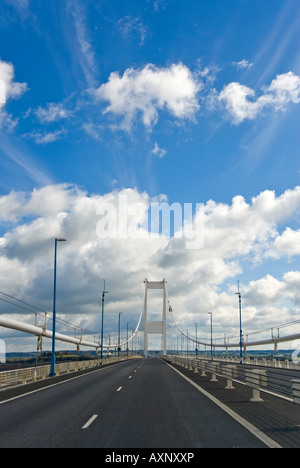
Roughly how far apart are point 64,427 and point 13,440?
1762 millimetres

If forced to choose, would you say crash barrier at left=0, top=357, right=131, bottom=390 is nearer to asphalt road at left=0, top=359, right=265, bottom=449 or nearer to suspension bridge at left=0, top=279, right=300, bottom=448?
suspension bridge at left=0, top=279, right=300, bottom=448

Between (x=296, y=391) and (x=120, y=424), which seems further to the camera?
(x=296, y=391)

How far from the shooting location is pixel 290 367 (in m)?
50.2

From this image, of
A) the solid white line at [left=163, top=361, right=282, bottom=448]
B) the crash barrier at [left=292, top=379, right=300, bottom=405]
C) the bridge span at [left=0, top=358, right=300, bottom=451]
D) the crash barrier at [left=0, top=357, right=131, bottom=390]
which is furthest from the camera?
the crash barrier at [left=0, top=357, right=131, bottom=390]

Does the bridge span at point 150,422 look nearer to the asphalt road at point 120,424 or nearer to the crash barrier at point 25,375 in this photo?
the asphalt road at point 120,424

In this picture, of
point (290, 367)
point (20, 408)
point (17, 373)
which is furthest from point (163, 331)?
point (20, 408)

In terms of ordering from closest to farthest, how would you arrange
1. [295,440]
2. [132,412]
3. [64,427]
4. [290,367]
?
1. [295,440]
2. [64,427]
3. [132,412]
4. [290,367]

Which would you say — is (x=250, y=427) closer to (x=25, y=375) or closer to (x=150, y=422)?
(x=150, y=422)

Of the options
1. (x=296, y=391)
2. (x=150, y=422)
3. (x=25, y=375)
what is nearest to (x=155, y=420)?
(x=150, y=422)

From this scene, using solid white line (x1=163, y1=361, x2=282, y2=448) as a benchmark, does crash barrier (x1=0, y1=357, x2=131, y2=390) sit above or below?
below

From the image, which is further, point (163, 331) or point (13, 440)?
point (163, 331)

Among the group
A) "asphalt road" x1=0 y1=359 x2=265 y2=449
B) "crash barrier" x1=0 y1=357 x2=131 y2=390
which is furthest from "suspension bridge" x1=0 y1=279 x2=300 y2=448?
"crash barrier" x1=0 y1=357 x2=131 y2=390
